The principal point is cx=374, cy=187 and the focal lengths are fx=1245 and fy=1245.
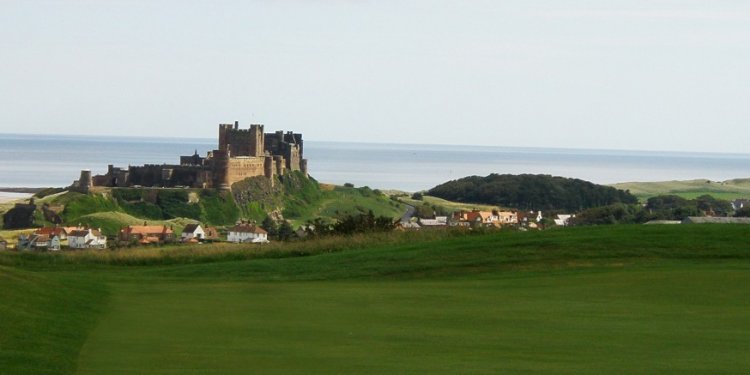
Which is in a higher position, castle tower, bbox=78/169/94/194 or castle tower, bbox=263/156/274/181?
castle tower, bbox=263/156/274/181

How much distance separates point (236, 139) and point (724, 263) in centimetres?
9104

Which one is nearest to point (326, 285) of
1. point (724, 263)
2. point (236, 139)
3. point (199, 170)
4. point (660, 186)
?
point (724, 263)

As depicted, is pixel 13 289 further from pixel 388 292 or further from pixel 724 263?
pixel 724 263

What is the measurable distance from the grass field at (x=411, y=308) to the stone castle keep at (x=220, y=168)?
67667 millimetres

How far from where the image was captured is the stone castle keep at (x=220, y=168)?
9881 cm

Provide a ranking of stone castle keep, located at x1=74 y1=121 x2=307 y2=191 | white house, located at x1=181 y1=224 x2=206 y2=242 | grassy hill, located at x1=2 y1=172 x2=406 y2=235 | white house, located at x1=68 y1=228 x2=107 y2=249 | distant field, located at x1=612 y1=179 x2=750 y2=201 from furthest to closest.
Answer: distant field, located at x1=612 y1=179 x2=750 y2=201
stone castle keep, located at x1=74 y1=121 x2=307 y2=191
grassy hill, located at x1=2 y1=172 x2=406 y2=235
white house, located at x1=181 y1=224 x2=206 y2=242
white house, located at x1=68 y1=228 x2=107 y2=249

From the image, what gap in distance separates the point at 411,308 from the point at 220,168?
82869mm

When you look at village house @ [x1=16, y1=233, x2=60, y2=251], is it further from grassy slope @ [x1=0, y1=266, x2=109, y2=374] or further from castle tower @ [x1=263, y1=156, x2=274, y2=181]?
castle tower @ [x1=263, y1=156, x2=274, y2=181]

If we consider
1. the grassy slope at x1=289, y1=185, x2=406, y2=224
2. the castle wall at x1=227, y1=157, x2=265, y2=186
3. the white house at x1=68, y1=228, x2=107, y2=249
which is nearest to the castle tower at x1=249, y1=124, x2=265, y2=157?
the castle wall at x1=227, y1=157, x2=265, y2=186

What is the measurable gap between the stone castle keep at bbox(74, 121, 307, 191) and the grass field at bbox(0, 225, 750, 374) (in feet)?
222

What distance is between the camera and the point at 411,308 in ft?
52.8

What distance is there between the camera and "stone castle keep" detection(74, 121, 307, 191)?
98812 mm

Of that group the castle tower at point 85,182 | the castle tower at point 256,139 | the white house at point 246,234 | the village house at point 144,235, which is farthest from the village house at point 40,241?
the castle tower at point 256,139

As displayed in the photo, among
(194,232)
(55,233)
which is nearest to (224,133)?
(194,232)
